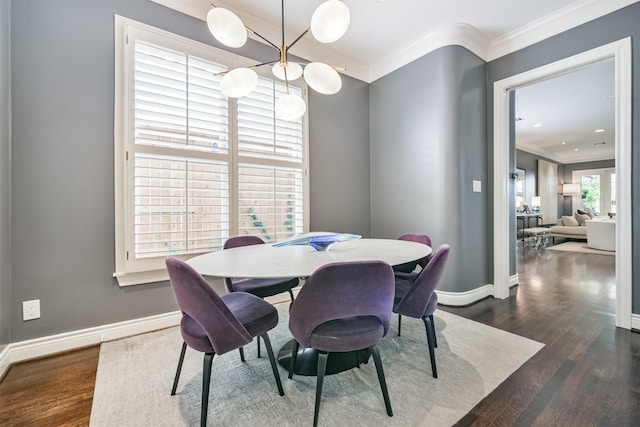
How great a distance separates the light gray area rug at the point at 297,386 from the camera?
1.28m

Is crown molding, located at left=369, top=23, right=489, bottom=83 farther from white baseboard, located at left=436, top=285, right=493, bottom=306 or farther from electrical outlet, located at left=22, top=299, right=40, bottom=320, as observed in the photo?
electrical outlet, located at left=22, top=299, right=40, bottom=320

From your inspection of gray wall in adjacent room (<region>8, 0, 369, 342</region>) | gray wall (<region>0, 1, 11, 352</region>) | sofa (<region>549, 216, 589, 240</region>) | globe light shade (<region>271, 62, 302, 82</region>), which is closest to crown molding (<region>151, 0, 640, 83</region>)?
gray wall in adjacent room (<region>8, 0, 369, 342</region>)

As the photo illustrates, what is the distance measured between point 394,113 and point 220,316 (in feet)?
10.3

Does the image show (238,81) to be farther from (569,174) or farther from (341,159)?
(569,174)

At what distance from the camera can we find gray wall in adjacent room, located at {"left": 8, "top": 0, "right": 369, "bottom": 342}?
1.80 m

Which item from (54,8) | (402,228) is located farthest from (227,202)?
(402,228)

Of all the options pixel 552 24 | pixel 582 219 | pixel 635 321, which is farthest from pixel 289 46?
pixel 582 219

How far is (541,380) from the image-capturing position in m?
1.55

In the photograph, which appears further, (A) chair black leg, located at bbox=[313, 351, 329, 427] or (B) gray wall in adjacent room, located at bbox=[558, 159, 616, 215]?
(B) gray wall in adjacent room, located at bbox=[558, 159, 616, 215]

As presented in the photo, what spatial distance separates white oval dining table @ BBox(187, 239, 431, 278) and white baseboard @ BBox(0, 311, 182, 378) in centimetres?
120

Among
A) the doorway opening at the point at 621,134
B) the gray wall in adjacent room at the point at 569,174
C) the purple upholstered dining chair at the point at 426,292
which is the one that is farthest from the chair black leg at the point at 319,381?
the gray wall in adjacent room at the point at 569,174

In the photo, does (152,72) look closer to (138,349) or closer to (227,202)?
(227,202)

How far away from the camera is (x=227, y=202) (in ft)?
8.32

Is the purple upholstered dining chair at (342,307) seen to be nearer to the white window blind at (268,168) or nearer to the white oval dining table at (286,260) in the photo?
the white oval dining table at (286,260)
